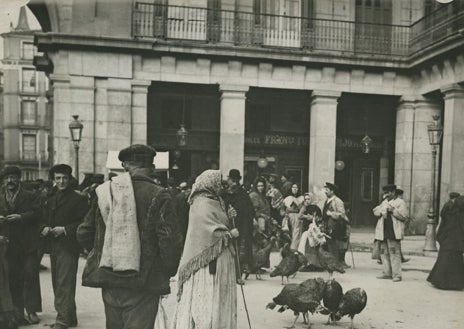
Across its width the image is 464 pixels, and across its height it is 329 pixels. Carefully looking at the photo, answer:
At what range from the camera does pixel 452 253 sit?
1045cm

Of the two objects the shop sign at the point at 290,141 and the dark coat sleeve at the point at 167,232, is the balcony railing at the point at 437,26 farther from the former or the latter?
the dark coat sleeve at the point at 167,232

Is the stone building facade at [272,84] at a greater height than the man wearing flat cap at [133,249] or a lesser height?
greater

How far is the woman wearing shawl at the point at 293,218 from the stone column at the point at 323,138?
5.27 metres

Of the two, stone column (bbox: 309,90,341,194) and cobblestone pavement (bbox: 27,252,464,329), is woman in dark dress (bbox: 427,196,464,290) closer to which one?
cobblestone pavement (bbox: 27,252,464,329)

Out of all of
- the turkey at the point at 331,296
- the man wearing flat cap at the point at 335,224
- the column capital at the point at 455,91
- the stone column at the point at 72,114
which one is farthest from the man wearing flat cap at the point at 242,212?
the column capital at the point at 455,91

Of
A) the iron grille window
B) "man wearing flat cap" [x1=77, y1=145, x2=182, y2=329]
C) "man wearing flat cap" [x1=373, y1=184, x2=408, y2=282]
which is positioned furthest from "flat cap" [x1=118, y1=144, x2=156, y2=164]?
the iron grille window

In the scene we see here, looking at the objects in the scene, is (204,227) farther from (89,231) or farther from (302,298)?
(302,298)

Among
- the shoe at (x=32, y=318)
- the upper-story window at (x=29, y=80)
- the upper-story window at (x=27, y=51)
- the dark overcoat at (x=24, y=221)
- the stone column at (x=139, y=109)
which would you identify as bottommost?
the shoe at (x=32, y=318)

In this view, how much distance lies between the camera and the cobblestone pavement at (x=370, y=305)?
7.55m

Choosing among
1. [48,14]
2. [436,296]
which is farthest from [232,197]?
[48,14]

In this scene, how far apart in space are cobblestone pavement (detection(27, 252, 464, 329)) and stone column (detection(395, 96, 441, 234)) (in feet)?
28.0

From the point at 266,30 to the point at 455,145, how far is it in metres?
7.66

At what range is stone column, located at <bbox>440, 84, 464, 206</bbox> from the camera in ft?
56.4

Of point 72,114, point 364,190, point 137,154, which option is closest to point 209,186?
point 137,154
